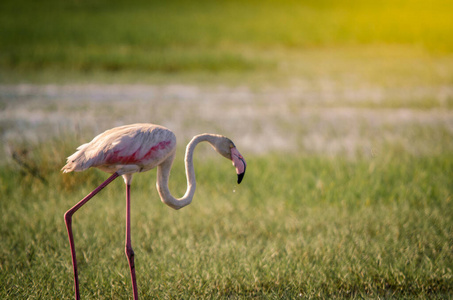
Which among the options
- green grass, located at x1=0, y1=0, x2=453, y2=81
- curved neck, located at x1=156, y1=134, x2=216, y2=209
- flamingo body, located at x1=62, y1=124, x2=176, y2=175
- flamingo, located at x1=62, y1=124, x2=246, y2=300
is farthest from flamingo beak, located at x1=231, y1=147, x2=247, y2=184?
green grass, located at x1=0, y1=0, x2=453, y2=81

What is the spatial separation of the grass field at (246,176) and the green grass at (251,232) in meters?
0.02

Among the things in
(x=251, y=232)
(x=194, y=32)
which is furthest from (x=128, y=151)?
(x=194, y=32)

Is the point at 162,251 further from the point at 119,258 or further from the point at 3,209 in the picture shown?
the point at 3,209

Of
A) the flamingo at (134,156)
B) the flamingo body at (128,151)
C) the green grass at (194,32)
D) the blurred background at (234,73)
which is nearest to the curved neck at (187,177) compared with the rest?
the flamingo at (134,156)

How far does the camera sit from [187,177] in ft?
11.5

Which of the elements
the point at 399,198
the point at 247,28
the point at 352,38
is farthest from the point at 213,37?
the point at 399,198

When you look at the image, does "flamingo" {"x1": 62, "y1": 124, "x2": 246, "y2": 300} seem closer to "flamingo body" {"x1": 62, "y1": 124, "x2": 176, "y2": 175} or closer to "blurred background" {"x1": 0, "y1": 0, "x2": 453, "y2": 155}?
"flamingo body" {"x1": 62, "y1": 124, "x2": 176, "y2": 175}

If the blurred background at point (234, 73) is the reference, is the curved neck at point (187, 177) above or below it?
below

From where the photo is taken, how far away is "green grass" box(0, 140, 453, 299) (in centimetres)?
387

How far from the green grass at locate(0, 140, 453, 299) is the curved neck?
2.26ft

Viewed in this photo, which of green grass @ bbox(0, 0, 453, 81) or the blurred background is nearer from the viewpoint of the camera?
the blurred background

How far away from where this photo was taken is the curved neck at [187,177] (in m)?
3.46

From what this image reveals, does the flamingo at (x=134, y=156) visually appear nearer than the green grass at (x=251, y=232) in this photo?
Yes

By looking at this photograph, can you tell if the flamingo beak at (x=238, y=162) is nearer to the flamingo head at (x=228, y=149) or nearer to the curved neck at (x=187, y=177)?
the flamingo head at (x=228, y=149)
